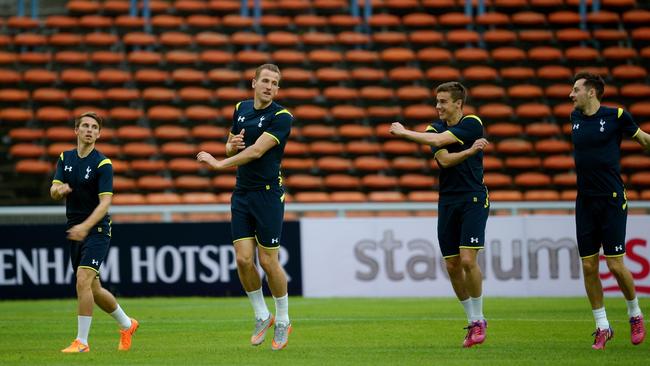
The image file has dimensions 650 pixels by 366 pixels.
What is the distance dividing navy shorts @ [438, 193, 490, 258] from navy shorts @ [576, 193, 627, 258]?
31.6 inches

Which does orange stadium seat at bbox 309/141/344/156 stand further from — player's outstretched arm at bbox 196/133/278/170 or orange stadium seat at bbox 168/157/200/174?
player's outstretched arm at bbox 196/133/278/170

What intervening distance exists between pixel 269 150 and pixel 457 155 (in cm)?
154

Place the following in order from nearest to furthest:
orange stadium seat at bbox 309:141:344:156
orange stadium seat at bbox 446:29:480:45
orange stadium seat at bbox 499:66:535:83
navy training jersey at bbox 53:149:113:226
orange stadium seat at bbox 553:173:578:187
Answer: navy training jersey at bbox 53:149:113:226 < orange stadium seat at bbox 553:173:578:187 < orange stadium seat at bbox 309:141:344:156 < orange stadium seat at bbox 499:66:535:83 < orange stadium seat at bbox 446:29:480:45

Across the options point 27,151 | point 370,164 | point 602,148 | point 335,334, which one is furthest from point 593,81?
point 27,151

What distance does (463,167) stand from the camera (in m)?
9.29

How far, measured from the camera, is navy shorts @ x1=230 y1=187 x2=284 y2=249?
358 inches

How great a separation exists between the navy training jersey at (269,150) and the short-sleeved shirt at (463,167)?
129 cm

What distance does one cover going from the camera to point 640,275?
1510 centimetres

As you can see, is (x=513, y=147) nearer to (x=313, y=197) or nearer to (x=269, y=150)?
(x=313, y=197)

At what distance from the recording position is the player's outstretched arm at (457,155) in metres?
9.04

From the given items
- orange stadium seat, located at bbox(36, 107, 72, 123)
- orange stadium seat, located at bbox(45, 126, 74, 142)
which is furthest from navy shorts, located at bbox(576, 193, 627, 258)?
orange stadium seat, located at bbox(36, 107, 72, 123)

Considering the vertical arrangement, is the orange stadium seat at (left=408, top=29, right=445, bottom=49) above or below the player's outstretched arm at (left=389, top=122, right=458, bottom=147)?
above

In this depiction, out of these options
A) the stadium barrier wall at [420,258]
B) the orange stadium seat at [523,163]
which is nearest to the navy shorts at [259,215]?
the stadium barrier wall at [420,258]

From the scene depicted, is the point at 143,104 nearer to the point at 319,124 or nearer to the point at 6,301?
the point at 319,124
